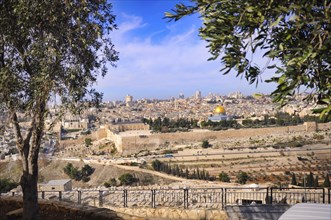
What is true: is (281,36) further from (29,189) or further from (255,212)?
(255,212)

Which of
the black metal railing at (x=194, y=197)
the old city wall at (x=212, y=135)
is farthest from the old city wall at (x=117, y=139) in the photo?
the black metal railing at (x=194, y=197)

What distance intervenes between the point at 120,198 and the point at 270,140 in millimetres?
50548

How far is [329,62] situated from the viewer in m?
3.22

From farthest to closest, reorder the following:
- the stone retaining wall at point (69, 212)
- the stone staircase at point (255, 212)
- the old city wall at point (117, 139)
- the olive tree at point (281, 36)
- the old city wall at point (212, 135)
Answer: the old city wall at point (212, 135)
the old city wall at point (117, 139)
the stone staircase at point (255, 212)
the stone retaining wall at point (69, 212)
the olive tree at point (281, 36)

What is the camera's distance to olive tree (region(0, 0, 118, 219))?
5.07 meters

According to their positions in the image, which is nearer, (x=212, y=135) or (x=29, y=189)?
(x=29, y=189)

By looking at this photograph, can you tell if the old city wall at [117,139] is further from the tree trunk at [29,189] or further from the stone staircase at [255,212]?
the tree trunk at [29,189]

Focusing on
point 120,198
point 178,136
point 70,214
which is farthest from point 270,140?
point 70,214

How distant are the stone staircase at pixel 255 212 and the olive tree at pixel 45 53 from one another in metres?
4.74

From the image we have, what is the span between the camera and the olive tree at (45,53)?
5070 mm

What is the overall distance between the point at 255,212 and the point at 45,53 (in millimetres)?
6228

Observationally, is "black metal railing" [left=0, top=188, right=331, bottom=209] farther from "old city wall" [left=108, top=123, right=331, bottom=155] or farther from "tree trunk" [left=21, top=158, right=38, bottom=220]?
"old city wall" [left=108, top=123, right=331, bottom=155]

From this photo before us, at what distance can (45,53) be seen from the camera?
511cm

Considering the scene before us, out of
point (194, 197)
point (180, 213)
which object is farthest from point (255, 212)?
point (194, 197)
